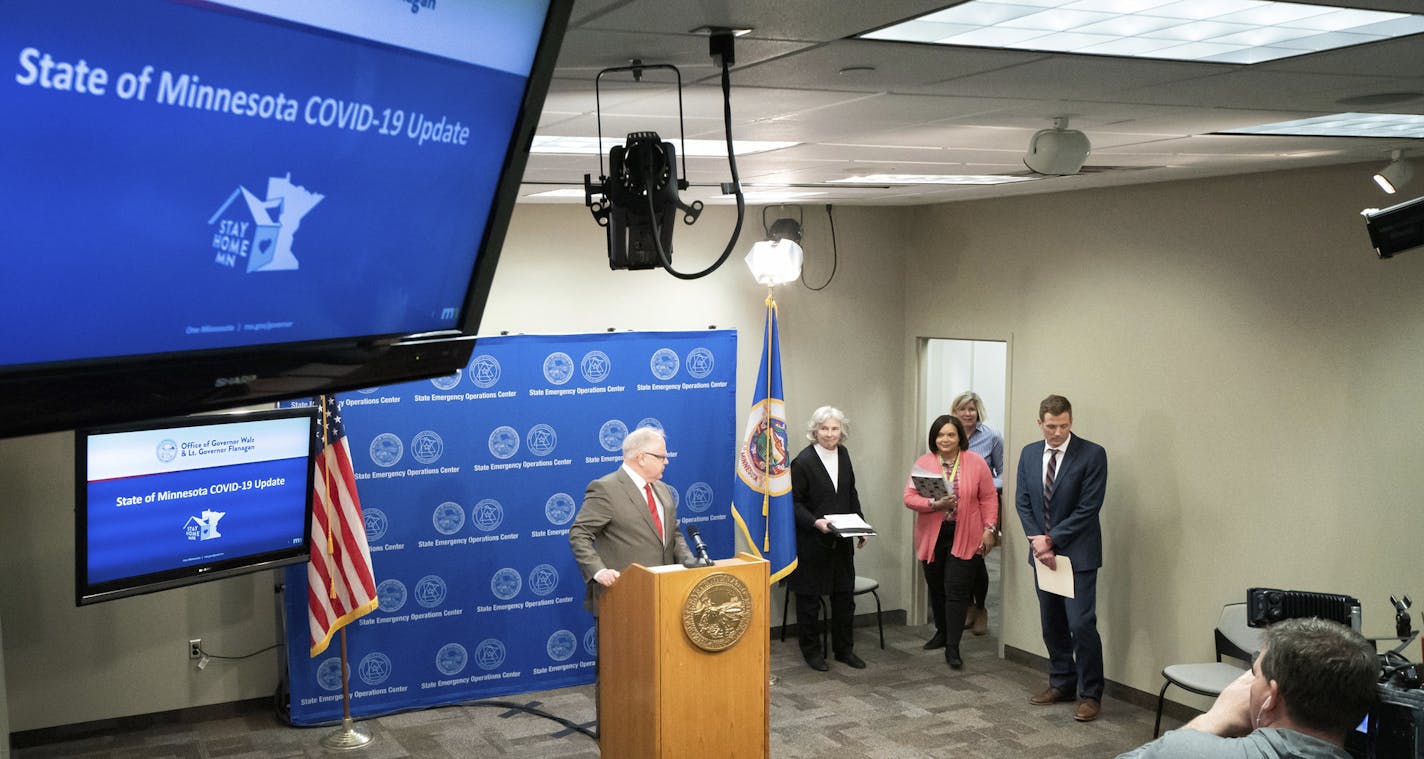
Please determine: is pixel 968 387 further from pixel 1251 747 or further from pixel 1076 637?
pixel 1251 747

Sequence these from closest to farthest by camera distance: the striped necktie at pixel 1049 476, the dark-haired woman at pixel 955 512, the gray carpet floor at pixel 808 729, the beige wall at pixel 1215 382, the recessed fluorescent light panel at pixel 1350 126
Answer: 1. the recessed fluorescent light panel at pixel 1350 126
2. the beige wall at pixel 1215 382
3. the gray carpet floor at pixel 808 729
4. the striped necktie at pixel 1049 476
5. the dark-haired woman at pixel 955 512

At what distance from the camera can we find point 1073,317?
23.9ft

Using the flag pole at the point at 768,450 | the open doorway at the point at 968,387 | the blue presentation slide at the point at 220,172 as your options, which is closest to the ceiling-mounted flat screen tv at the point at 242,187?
the blue presentation slide at the point at 220,172

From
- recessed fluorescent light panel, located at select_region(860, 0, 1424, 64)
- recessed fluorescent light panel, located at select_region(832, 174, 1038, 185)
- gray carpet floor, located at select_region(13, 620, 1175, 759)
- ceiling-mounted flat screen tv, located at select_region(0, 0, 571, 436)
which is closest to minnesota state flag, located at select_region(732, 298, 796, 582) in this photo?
gray carpet floor, located at select_region(13, 620, 1175, 759)

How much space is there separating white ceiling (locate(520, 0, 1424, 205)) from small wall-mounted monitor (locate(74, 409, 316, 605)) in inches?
72.0

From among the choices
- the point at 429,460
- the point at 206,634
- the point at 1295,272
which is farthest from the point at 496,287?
the point at 1295,272

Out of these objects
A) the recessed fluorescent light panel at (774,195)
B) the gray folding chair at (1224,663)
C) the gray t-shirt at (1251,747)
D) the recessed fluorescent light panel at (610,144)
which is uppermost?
the recessed fluorescent light panel at (774,195)

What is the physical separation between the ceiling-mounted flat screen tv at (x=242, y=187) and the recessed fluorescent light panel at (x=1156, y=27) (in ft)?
4.09

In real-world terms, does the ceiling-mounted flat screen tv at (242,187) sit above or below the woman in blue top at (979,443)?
above

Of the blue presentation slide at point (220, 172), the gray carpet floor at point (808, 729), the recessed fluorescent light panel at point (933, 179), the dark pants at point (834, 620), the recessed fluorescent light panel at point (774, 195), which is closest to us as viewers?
the blue presentation slide at point (220, 172)

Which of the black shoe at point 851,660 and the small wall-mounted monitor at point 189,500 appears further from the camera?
the black shoe at point 851,660

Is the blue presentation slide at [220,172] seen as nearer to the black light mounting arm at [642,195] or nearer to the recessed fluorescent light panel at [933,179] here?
the black light mounting arm at [642,195]

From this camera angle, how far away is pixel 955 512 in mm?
7664

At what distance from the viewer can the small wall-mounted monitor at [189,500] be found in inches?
213
